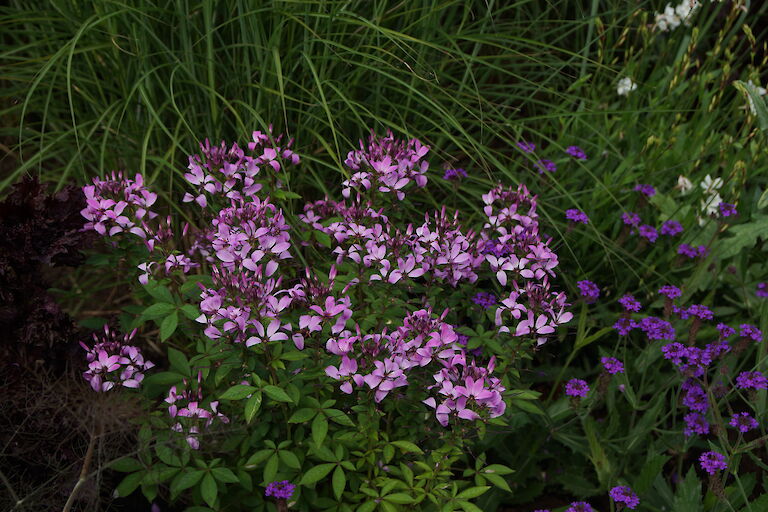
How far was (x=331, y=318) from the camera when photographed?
1.81 metres

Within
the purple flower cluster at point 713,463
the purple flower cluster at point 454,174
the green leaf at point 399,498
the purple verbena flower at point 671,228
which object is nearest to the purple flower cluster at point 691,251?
the purple verbena flower at point 671,228

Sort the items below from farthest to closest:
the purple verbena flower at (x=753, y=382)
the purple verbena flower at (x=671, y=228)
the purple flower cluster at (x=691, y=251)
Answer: the purple verbena flower at (x=671, y=228), the purple flower cluster at (x=691, y=251), the purple verbena flower at (x=753, y=382)

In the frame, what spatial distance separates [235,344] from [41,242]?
0.76 metres

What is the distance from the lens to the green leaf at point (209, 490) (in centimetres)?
180

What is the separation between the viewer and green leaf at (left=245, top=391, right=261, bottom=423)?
1709mm

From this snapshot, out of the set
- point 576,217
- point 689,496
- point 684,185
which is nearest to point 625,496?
point 689,496

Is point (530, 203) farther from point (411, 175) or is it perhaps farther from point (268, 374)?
point (268, 374)

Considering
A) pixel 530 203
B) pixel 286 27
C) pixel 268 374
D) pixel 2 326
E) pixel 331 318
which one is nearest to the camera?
pixel 331 318

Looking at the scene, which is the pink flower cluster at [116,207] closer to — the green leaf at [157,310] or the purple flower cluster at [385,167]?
the green leaf at [157,310]

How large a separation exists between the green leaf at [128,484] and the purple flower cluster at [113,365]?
0.23 m

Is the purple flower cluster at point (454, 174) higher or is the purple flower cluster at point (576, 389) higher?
the purple flower cluster at point (454, 174)

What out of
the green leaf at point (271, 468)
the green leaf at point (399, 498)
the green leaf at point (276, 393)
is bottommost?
the green leaf at point (271, 468)

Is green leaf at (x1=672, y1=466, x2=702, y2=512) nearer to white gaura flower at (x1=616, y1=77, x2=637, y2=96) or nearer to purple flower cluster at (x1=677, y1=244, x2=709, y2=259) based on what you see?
purple flower cluster at (x1=677, y1=244, x2=709, y2=259)

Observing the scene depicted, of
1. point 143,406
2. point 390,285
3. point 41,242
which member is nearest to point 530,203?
point 390,285
